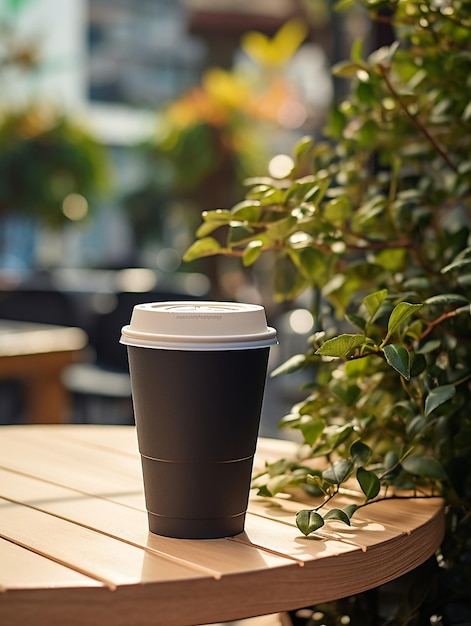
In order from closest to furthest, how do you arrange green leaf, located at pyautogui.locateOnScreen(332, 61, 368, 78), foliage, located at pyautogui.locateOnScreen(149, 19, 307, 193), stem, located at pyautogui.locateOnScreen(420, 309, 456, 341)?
1. stem, located at pyautogui.locateOnScreen(420, 309, 456, 341)
2. green leaf, located at pyautogui.locateOnScreen(332, 61, 368, 78)
3. foliage, located at pyautogui.locateOnScreen(149, 19, 307, 193)

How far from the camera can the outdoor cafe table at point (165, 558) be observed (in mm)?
762

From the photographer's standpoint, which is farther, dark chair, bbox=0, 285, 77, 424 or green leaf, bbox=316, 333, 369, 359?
dark chair, bbox=0, 285, 77, 424

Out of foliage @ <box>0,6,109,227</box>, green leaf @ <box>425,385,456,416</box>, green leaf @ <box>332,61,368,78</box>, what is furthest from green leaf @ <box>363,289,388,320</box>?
foliage @ <box>0,6,109,227</box>

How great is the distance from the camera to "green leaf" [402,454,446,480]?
106 centimetres

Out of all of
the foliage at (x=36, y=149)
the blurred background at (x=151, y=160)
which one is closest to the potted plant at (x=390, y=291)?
the blurred background at (x=151, y=160)

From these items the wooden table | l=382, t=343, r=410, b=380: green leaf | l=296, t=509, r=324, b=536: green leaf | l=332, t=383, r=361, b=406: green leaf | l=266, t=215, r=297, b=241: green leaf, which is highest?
l=266, t=215, r=297, b=241: green leaf

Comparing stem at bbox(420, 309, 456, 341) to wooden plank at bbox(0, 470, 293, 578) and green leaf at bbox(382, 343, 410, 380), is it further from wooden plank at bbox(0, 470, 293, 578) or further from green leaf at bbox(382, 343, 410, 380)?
wooden plank at bbox(0, 470, 293, 578)

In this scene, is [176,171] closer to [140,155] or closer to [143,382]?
[140,155]

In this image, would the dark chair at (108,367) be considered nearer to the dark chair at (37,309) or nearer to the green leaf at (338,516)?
the dark chair at (37,309)

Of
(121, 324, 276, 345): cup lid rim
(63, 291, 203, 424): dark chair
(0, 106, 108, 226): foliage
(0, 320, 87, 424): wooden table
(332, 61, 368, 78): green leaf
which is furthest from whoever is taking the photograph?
(0, 106, 108, 226): foliage

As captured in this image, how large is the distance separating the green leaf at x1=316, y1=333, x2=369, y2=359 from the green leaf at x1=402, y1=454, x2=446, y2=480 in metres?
0.20

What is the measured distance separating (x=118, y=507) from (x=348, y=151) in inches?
25.9

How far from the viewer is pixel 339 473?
998 millimetres

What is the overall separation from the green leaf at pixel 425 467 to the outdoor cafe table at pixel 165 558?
0.12ft
